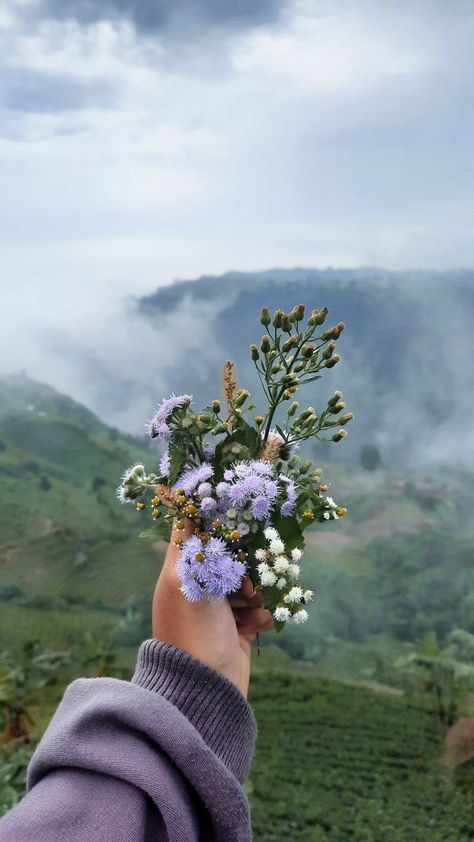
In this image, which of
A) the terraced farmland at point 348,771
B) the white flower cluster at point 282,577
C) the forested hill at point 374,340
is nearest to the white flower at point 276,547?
the white flower cluster at point 282,577

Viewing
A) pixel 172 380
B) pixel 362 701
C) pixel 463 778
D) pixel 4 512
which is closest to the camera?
pixel 463 778

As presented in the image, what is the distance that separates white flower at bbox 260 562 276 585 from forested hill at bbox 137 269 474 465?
96.3 inches

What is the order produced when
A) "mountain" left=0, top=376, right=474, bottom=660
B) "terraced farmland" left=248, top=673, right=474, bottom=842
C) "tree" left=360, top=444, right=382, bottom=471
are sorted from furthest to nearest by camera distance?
"tree" left=360, top=444, right=382, bottom=471
"mountain" left=0, top=376, right=474, bottom=660
"terraced farmland" left=248, top=673, right=474, bottom=842

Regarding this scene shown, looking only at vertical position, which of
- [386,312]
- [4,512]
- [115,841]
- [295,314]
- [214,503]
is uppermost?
[386,312]

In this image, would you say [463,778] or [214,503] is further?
[463,778]

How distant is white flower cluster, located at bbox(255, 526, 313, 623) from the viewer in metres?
0.63

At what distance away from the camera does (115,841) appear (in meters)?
0.49

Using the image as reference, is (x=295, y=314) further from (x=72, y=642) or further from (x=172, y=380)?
(x=172, y=380)

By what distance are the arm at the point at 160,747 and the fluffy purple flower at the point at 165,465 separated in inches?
3.1

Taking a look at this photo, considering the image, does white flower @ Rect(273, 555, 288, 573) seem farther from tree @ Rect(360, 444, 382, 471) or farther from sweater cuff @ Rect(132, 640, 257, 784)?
tree @ Rect(360, 444, 382, 471)

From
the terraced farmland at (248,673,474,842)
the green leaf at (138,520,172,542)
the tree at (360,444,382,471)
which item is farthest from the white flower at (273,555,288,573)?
the tree at (360,444,382,471)

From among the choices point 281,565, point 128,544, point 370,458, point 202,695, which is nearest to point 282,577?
point 281,565

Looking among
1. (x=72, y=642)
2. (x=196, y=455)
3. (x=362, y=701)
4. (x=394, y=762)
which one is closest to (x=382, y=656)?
(x=362, y=701)

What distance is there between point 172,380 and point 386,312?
1.02 m
